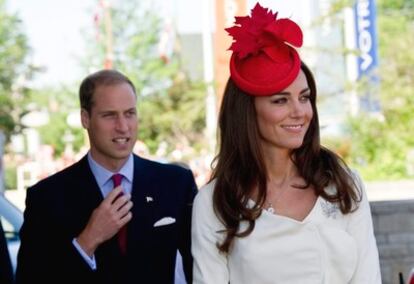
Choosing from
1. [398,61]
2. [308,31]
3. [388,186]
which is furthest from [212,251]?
[398,61]

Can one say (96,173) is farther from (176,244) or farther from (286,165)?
(286,165)

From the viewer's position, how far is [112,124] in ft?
14.6

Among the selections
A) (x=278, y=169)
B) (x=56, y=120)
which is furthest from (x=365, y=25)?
(x=278, y=169)

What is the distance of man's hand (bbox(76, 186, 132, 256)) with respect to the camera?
167 inches

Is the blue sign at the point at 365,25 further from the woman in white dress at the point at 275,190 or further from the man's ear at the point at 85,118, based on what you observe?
the woman in white dress at the point at 275,190

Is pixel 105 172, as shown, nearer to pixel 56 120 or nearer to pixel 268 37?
pixel 268 37

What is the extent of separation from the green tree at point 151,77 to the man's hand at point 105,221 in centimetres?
3789

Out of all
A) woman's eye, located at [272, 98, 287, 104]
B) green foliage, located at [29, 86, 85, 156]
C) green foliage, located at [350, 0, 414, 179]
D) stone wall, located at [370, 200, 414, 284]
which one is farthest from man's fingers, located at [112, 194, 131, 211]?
green foliage, located at [29, 86, 85, 156]

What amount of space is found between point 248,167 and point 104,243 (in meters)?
0.98

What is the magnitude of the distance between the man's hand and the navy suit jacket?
0.08 meters

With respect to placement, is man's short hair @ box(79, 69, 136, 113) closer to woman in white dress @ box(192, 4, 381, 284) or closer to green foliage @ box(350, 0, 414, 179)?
woman in white dress @ box(192, 4, 381, 284)

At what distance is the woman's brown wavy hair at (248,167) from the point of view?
11.5ft

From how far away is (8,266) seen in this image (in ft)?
15.3

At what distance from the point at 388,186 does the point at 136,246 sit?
18.8 m
